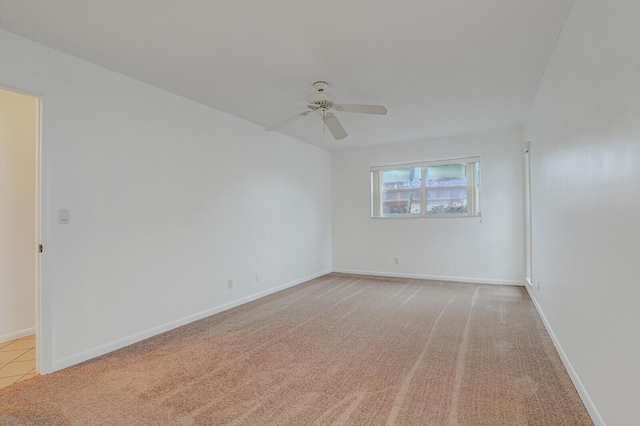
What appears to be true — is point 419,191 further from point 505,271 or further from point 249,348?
point 249,348

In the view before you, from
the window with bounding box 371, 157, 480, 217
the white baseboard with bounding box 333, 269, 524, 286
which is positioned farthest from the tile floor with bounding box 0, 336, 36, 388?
the window with bounding box 371, 157, 480, 217

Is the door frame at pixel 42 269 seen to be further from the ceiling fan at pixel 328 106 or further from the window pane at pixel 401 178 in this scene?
the window pane at pixel 401 178

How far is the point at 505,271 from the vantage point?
204 inches

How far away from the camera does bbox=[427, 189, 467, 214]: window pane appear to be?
5.61 metres

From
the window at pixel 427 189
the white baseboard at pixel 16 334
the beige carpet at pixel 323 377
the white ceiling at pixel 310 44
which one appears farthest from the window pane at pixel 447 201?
the white baseboard at pixel 16 334

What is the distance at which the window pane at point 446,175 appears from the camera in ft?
18.4

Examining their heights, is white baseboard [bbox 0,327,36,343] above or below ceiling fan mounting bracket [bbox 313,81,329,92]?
below

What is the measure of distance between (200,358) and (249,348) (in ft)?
1.33

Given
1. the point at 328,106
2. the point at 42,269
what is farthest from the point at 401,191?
the point at 42,269

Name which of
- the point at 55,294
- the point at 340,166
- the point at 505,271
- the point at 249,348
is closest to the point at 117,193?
the point at 55,294

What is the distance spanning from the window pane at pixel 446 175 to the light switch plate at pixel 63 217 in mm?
5138

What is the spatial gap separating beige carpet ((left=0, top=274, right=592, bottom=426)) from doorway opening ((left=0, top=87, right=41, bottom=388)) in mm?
1332

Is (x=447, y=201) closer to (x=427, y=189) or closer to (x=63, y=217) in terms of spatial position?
(x=427, y=189)

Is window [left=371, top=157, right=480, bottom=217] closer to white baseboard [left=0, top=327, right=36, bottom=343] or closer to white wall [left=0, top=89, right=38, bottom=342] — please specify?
white wall [left=0, top=89, right=38, bottom=342]
